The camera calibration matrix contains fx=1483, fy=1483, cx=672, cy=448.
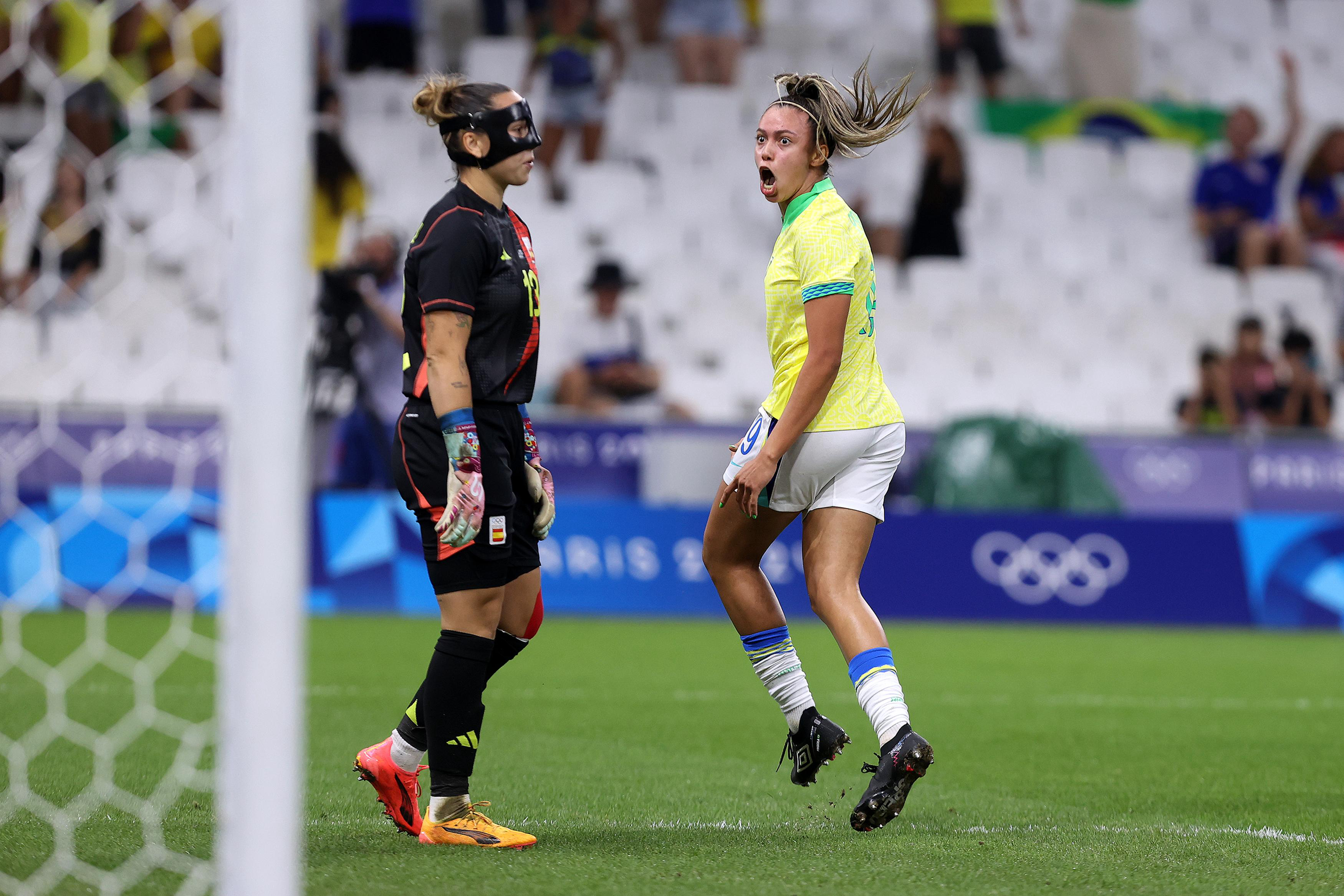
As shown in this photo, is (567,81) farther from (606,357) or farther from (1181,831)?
(1181,831)

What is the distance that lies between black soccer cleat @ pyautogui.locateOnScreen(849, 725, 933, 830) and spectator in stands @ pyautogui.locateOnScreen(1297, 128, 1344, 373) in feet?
46.1

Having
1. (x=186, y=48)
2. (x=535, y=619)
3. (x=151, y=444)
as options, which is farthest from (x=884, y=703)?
(x=151, y=444)

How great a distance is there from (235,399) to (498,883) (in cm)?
123

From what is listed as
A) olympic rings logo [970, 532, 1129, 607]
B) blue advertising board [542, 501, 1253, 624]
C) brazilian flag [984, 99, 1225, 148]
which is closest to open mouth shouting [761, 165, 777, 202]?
blue advertising board [542, 501, 1253, 624]

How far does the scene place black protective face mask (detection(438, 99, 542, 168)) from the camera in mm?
3471

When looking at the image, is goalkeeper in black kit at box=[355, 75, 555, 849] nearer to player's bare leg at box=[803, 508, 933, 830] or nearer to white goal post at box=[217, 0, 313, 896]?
Result: player's bare leg at box=[803, 508, 933, 830]

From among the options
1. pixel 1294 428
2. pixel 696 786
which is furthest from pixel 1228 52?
pixel 696 786

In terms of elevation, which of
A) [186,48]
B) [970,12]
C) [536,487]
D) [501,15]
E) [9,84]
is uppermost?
[970,12]

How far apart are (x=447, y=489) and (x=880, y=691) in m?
1.15

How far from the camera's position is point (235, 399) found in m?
2.27

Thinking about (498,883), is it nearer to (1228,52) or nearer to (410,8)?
(410,8)

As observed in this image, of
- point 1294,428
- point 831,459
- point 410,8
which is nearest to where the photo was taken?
point 831,459

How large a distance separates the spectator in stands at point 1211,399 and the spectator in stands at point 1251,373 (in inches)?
2.7

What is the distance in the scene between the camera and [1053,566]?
11039 mm
